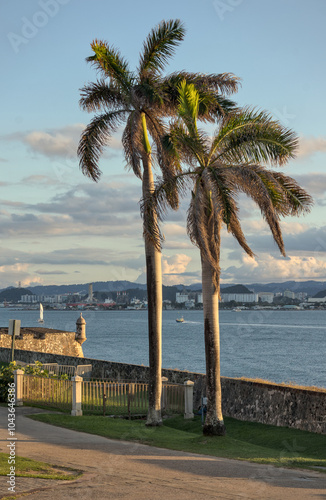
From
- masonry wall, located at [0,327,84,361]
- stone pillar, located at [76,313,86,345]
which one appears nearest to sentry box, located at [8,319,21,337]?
masonry wall, located at [0,327,84,361]

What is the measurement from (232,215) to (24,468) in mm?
8770

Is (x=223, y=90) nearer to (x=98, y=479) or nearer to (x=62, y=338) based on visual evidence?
(x=98, y=479)

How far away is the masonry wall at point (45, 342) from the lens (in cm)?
4325

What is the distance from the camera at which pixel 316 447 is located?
55.3 ft

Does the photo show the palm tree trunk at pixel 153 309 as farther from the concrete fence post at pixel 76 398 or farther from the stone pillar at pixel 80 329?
the stone pillar at pixel 80 329

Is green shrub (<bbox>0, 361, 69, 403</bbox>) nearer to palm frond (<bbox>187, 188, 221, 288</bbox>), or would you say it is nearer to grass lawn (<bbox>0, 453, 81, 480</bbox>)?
palm frond (<bbox>187, 188, 221, 288</bbox>)

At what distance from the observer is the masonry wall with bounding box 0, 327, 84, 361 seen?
43.2m

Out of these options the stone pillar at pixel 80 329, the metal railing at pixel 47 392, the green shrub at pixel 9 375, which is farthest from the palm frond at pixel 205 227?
the stone pillar at pixel 80 329

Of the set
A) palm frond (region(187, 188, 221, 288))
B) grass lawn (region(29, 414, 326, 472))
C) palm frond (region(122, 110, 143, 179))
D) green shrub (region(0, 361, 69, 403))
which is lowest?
grass lawn (region(29, 414, 326, 472))

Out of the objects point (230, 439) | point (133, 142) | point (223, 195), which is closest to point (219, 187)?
point (223, 195)

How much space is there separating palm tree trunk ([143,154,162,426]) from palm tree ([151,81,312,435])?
159cm

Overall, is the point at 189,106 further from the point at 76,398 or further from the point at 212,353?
the point at 76,398

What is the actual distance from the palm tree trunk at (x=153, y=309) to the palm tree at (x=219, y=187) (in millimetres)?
1592

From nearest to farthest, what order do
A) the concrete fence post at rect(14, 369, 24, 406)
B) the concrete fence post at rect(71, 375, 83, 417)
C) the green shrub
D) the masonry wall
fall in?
the concrete fence post at rect(71, 375, 83, 417)
the concrete fence post at rect(14, 369, 24, 406)
the green shrub
the masonry wall
